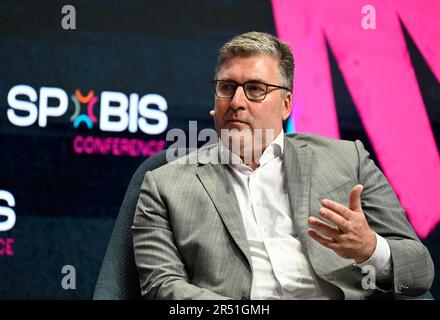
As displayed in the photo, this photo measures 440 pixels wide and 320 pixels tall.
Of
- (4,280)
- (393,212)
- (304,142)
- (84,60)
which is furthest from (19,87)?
(393,212)

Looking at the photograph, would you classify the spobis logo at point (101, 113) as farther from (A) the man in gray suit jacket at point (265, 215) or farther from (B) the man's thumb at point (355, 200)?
(B) the man's thumb at point (355, 200)

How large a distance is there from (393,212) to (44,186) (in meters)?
1.78

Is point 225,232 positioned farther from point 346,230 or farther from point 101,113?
point 101,113

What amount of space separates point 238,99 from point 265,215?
40 cm

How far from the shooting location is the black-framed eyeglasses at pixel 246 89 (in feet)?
7.78

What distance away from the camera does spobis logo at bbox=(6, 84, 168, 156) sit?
10.9 feet

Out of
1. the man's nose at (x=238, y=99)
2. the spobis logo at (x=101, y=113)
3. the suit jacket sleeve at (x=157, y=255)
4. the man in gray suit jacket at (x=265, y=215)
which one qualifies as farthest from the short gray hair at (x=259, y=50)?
the spobis logo at (x=101, y=113)

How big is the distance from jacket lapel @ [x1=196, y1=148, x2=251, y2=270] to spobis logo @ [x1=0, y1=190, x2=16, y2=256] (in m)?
1.32

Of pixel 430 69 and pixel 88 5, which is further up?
pixel 88 5

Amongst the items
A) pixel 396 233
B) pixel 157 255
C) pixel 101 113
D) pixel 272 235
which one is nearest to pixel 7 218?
pixel 101 113

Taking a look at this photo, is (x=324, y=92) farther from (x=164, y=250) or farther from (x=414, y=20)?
(x=164, y=250)

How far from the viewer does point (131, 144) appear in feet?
11.3

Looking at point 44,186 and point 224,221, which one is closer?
point 224,221

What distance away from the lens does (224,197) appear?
2.26 meters
